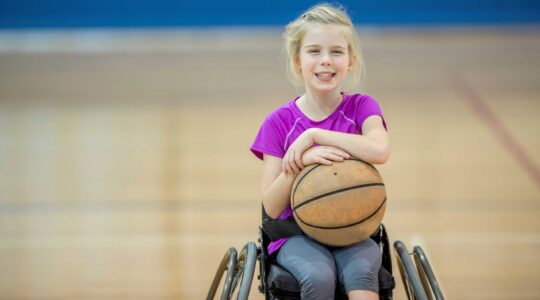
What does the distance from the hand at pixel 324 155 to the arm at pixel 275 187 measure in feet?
0.29

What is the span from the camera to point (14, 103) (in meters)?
6.05

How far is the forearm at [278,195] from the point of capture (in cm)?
208

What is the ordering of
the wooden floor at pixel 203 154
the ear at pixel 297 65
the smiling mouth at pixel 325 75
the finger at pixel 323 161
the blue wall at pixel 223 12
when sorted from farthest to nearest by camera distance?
the blue wall at pixel 223 12 → the wooden floor at pixel 203 154 → the ear at pixel 297 65 → the smiling mouth at pixel 325 75 → the finger at pixel 323 161

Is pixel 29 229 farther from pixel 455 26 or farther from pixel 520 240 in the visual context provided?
pixel 455 26

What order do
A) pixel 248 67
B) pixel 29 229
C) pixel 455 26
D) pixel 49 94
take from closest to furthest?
pixel 29 229, pixel 455 26, pixel 49 94, pixel 248 67

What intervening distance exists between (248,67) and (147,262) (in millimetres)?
3442

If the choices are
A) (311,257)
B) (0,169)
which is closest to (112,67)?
(0,169)

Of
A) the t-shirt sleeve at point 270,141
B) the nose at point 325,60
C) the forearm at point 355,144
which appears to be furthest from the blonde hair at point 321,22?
the forearm at point 355,144

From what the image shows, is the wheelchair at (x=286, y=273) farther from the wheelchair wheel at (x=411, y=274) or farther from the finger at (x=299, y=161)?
the finger at (x=299, y=161)

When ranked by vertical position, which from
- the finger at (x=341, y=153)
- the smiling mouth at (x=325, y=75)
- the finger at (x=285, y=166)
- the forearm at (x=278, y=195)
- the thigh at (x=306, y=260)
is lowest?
the thigh at (x=306, y=260)

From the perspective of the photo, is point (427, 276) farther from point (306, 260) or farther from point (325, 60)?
point (325, 60)

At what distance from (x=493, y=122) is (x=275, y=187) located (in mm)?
3853

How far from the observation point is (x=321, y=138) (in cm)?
204

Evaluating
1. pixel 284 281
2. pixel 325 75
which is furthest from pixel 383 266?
pixel 325 75
